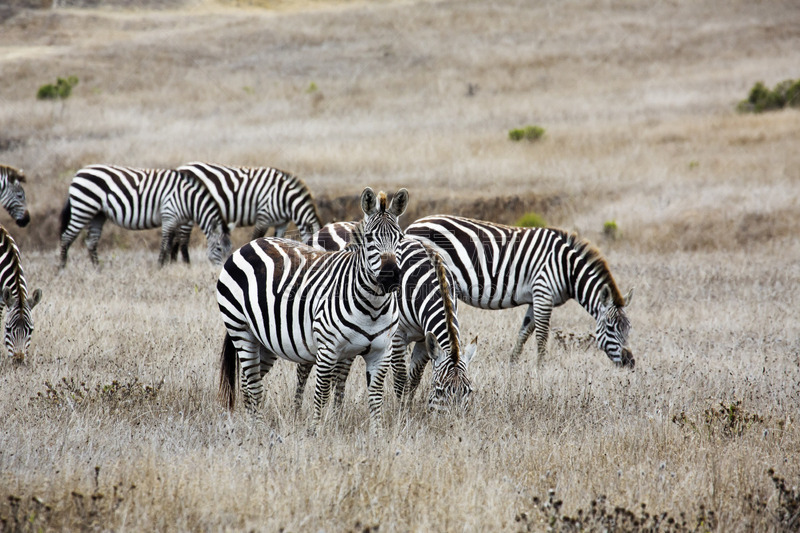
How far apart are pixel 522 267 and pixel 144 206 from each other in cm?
835

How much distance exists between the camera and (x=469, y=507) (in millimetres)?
4316

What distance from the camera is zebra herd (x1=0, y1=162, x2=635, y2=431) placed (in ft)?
17.5

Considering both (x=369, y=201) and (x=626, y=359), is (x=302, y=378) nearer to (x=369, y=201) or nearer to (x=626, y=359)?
(x=369, y=201)

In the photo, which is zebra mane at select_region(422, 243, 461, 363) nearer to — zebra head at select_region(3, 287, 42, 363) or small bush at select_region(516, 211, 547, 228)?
zebra head at select_region(3, 287, 42, 363)

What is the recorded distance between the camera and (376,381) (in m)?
5.64

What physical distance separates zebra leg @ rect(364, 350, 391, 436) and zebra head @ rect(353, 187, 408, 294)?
82 centimetres

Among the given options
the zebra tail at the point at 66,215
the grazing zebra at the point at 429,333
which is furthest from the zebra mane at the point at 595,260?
the zebra tail at the point at 66,215

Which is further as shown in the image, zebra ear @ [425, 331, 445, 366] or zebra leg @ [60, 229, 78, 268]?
zebra leg @ [60, 229, 78, 268]

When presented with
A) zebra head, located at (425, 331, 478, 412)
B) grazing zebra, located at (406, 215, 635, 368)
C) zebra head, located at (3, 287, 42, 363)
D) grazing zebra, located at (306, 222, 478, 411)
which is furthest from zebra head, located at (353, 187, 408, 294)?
zebra head, located at (3, 287, 42, 363)

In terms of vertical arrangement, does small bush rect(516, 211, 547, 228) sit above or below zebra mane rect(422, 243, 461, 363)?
above

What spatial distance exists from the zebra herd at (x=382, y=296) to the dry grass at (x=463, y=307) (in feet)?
1.18

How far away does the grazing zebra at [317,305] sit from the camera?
4973 mm

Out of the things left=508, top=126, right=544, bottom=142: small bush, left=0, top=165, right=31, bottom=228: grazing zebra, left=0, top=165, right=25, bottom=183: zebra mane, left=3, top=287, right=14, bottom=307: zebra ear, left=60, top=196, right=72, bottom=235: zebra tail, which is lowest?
left=3, top=287, right=14, bottom=307: zebra ear

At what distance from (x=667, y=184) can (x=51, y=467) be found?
17.2 metres
